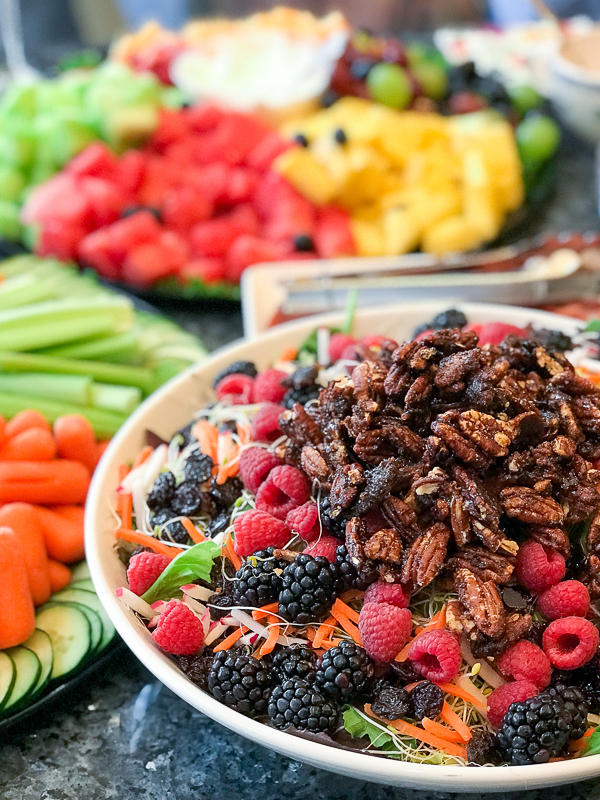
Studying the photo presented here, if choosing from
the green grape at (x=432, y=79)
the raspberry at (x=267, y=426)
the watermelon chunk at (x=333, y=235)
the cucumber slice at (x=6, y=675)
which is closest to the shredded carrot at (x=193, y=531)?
the raspberry at (x=267, y=426)

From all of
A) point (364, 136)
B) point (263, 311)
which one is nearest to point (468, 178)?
point (364, 136)

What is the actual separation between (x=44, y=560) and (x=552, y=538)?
1.05 meters

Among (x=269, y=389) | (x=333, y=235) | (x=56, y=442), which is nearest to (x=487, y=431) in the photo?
(x=269, y=389)

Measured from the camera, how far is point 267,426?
152 centimetres

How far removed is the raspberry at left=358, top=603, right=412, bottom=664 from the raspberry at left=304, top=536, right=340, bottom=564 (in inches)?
5.0

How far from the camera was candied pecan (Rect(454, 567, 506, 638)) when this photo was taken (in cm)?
116

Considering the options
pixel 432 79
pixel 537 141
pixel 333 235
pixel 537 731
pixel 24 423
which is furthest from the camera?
pixel 432 79

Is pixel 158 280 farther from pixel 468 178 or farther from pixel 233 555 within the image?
pixel 233 555

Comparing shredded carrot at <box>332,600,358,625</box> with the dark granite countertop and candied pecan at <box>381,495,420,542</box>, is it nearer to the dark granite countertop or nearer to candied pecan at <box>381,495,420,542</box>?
candied pecan at <box>381,495,420,542</box>

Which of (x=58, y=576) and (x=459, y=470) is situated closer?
(x=459, y=470)

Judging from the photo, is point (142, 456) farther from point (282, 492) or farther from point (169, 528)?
point (282, 492)

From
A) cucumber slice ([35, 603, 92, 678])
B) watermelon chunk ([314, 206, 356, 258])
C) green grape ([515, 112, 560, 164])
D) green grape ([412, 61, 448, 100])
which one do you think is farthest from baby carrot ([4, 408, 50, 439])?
green grape ([412, 61, 448, 100])

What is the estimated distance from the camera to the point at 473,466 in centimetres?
129

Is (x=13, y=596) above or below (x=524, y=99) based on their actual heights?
below
